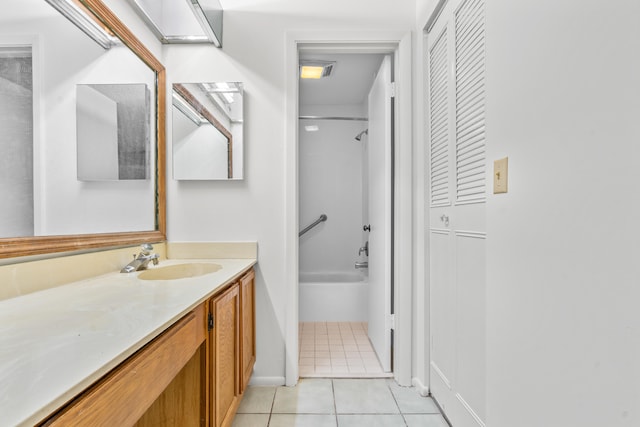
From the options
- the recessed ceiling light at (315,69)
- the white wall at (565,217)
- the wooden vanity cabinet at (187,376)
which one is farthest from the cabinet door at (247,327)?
the recessed ceiling light at (315,69)

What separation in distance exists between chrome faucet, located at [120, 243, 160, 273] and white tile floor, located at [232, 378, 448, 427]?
0.89 metres

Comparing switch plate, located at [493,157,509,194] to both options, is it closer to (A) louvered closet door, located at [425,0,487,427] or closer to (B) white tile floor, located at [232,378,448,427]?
(A) louvered closet door, located at [425,0,487,427]

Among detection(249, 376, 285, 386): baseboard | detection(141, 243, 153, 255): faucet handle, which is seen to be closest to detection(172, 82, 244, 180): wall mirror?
detection(141, 243, 153, 255): faucet handle

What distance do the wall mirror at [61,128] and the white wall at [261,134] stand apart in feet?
1.01

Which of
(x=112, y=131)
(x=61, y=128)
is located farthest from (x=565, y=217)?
(x=112, y=131)

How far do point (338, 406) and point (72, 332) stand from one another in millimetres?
1429

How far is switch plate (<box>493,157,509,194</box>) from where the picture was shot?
3.26 feet

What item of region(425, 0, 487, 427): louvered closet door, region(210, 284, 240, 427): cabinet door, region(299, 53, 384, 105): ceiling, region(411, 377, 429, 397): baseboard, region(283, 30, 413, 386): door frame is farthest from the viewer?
region(299, 53, 384, 105): ceiling

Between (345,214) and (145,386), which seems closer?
(145,386)

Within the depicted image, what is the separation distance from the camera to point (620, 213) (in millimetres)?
610

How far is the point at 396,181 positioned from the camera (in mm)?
1937

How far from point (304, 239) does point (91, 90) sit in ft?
9.07

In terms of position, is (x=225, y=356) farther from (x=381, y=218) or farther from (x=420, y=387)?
(x=381, y=218)

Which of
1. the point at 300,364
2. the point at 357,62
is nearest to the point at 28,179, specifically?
the point at 300,364
